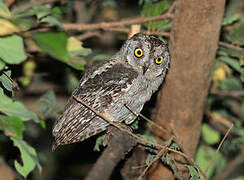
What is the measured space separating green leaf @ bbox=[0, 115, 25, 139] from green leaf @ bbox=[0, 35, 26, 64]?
290 millimetres

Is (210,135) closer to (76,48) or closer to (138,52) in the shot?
(138,52)

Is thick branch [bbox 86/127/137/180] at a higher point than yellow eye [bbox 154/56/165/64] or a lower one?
lower

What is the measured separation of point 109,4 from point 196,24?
7.98 ft

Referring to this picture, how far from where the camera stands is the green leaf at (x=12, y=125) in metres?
1.58

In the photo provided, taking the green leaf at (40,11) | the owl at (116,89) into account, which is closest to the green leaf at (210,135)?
the owl at (116,89)

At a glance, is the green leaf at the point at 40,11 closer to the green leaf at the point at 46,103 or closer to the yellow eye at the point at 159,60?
the yellow eye at the point at 159,60

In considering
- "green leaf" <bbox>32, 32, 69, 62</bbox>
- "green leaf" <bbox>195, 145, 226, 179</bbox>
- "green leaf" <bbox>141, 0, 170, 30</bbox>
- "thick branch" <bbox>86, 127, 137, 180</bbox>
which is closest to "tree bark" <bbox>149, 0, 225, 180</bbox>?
"green leaf" <bbox>141, 0, 170, 30</bbox>

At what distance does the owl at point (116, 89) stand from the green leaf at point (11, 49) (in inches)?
60.9

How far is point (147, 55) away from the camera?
3.40m

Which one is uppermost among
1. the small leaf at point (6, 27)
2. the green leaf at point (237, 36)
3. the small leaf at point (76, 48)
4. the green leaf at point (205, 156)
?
the small leaf at point (6, 27)

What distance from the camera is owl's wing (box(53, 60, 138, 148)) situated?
3.12 m

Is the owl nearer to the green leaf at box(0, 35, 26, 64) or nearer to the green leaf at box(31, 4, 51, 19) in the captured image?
the green leaf at box(31, 4, 51, 19)

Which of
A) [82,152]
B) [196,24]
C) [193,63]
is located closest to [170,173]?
[193,63]

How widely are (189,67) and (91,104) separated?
0.98 m
